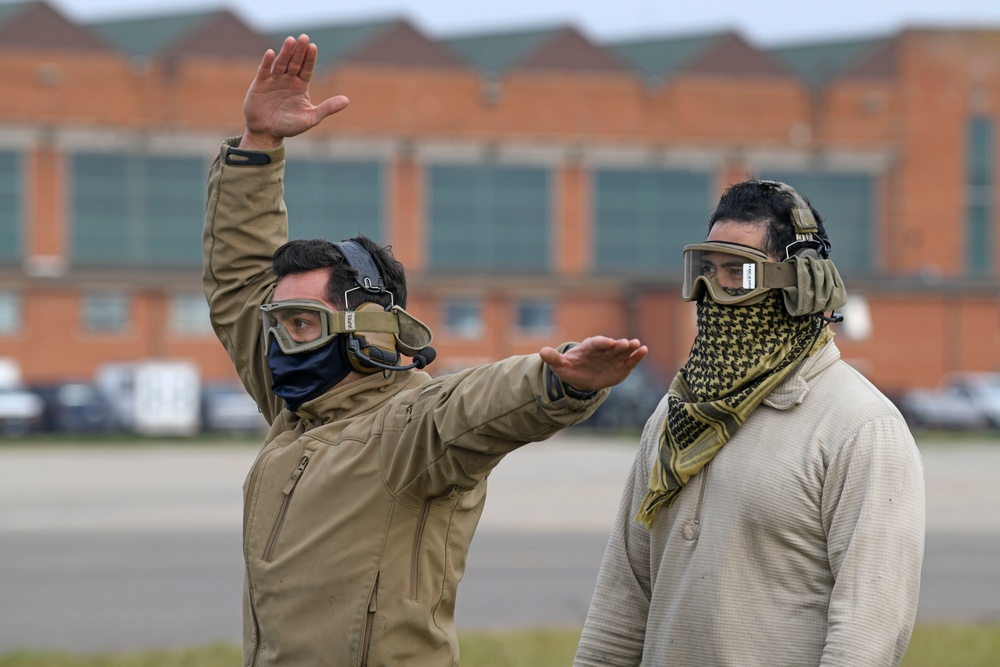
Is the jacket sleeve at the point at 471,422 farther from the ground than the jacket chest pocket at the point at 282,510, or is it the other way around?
the jacket sleeve at the point at 471,422

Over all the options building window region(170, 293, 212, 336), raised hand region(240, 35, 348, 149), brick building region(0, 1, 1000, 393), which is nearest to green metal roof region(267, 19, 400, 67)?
brick building region(0, 1, 1000, 393)

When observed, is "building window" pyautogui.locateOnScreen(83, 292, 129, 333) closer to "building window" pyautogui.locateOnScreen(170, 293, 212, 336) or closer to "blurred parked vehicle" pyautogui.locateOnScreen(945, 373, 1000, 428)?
"building window" pyautogui.locateOnScreen(170, 293, 212, 336)

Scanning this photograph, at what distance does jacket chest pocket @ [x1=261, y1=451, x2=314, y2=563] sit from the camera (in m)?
3.50

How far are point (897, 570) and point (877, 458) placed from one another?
0.26m

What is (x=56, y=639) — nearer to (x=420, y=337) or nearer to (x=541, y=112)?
(x=420, y=337)

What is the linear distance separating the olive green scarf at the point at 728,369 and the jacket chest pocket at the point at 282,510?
3.05 feet

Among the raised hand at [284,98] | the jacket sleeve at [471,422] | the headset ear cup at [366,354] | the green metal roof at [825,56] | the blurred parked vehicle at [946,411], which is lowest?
the blurred parked vehicle at [946,411]

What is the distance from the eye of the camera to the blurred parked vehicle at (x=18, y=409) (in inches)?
1457

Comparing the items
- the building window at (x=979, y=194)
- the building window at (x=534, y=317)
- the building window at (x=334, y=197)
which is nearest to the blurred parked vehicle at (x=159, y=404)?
the building window at (x=334, y=197)

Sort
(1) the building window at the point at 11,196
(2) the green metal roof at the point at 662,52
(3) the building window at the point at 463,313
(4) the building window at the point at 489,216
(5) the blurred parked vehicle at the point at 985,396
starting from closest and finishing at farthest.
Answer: (5) the blurred parked vehicle at the point at 985,396 → (3) the building window at the point at 463,313 → (1) the building window at the point at 11,196 → (4) the building window at the point at 489,216 → (2) the green metal roof at the point at 662,52

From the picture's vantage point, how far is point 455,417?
317cm

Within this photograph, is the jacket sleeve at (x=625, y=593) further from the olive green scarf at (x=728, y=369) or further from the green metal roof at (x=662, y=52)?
the green metal roof at (x=662, y=52)

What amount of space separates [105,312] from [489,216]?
17.8 meters

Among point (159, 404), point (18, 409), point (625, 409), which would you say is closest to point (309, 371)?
point (159, 404)
